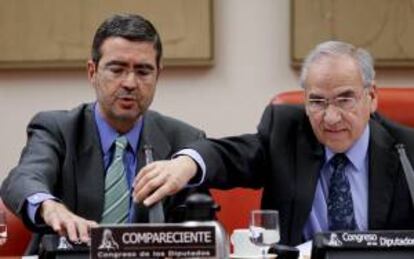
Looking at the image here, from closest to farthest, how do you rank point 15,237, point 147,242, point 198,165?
point 147,242
point 198,165
point 15,237

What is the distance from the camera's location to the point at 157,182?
1.97 meters

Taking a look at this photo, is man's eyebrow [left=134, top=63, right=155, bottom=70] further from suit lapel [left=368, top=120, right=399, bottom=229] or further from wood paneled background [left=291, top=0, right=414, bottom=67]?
wood paneled background [left=291, top=0, right=414, bottom=67]

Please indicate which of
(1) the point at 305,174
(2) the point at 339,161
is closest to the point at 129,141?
(1) the point at 305,174

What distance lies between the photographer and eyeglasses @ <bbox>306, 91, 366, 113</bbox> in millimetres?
2611

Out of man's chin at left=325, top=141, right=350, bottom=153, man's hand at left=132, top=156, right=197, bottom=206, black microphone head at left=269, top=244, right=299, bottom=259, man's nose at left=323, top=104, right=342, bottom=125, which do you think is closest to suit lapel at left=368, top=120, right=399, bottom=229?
man's chin at left=325, top=141, right=350, bottom=153

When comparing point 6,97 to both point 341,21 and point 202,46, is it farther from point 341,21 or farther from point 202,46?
point 341,21

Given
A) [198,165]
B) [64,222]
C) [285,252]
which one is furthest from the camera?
[198,165]

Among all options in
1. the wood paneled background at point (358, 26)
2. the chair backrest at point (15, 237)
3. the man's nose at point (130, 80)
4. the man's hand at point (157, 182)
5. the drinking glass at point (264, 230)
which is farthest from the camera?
the wood paneled background at point (358, 26)

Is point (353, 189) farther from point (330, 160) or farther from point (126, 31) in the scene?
point (126, 31)

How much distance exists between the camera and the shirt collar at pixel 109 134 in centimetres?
286

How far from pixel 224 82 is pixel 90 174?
1.41 metres

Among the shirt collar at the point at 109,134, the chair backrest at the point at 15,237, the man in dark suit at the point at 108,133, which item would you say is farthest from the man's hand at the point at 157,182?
the chair backrest at the point at 15,237

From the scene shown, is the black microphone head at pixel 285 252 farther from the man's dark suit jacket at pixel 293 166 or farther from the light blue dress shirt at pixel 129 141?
the light blue dress shirt at pixel 129 141

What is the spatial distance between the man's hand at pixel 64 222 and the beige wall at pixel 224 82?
6.26 feet
